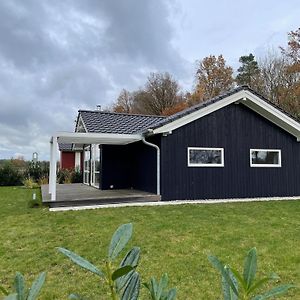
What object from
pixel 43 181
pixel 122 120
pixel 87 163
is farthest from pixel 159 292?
pixel 43 181

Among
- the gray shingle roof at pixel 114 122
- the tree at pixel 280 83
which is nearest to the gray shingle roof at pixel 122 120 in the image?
the gray shingle roof at pixel 114 122

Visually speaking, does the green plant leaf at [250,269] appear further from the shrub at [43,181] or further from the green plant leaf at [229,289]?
the shrub at [43,181]

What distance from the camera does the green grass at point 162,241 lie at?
407 cm

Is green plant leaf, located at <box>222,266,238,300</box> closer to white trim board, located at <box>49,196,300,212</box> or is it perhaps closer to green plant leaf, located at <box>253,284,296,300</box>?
green plant leaf, located at <box>253,284,296,300</box>

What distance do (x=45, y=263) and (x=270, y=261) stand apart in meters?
3.40

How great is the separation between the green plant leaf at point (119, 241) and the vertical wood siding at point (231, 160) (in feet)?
31.6

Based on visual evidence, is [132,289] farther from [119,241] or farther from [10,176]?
[10,176]

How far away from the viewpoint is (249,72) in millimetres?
30172

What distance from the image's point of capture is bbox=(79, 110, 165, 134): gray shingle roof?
12.6 metres

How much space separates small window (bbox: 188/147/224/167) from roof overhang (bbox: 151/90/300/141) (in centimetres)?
112

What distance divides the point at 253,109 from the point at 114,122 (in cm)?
580

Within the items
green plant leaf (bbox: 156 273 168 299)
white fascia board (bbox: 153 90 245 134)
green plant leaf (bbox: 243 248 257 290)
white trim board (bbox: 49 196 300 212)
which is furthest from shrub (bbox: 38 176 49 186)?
green plant leaf (bbox: 243 248 257 290)

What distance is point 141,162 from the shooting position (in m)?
12.7

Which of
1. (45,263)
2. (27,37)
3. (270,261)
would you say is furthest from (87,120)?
(270,261)
